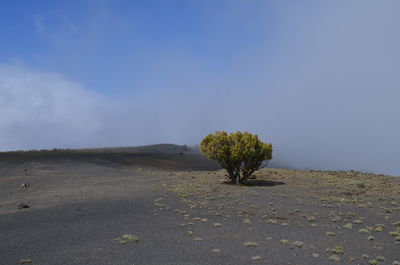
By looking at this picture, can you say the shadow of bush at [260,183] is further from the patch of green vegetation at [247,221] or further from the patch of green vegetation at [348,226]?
the patch of green vegetation at [348,226]

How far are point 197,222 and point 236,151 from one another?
11.5 meters

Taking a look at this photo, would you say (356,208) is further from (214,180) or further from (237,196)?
(214,180)

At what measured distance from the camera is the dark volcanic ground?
11.3m

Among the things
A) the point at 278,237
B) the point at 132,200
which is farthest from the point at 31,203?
the point at 278,237

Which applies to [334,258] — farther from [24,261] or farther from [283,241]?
[24,261]

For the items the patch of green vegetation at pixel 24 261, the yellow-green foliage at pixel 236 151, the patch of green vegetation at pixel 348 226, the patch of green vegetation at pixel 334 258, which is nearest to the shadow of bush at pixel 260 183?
the yellow-green foliage at pixel 236 151

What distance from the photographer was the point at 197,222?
15562mm

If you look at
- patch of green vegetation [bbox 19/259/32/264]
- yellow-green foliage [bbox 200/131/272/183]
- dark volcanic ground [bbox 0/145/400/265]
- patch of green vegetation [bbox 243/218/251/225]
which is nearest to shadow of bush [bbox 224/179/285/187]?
dark volcanic ground [bbox 0/145/400/265]

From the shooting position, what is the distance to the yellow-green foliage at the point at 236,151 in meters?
26.8

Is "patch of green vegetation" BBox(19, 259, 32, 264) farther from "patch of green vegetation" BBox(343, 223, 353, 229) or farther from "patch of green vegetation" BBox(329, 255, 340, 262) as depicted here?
"patch of green vegetation" BBox(343, 223, 353, 229)

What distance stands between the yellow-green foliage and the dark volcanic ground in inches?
60.1

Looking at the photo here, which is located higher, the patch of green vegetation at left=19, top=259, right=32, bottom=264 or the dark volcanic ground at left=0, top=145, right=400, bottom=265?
the dark volcanic ground at left=0, top=145, right=400, bottom=265

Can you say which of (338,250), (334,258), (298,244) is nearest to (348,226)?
(338,250)

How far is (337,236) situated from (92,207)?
1161 centimetres
